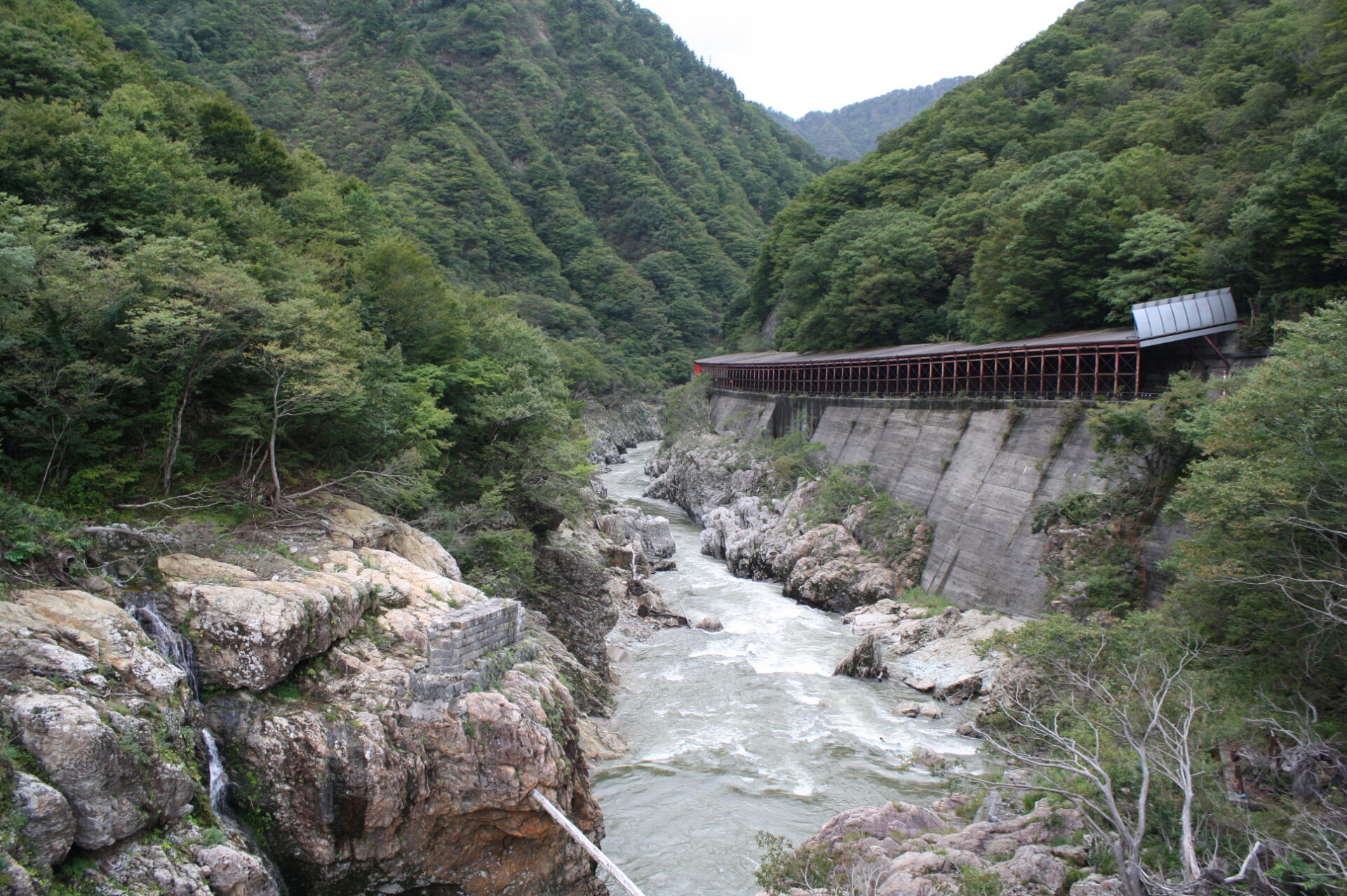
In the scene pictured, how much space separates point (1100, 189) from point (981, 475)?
14.4 meters

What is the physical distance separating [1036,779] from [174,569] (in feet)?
45.2

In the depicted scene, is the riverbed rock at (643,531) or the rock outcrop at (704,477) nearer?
the riverbed rock at (643,531)

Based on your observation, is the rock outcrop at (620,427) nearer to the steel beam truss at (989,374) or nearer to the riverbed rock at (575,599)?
the steel beam truss at (989,374)

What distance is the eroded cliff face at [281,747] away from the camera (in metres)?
7.44

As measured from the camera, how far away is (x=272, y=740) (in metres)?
9.73

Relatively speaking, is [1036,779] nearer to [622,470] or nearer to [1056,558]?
[1056,558]

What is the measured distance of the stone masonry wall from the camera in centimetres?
1067

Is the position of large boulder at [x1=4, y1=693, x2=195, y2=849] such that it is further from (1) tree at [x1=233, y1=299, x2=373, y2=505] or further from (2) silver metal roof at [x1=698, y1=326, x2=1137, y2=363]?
(2) silver metal roof at [x1=698, y1=326, x2=1137, y2=363]

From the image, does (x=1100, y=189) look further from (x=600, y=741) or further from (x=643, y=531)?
(x=600, y=741)

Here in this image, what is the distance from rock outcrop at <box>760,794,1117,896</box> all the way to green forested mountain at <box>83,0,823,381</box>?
2094 inches

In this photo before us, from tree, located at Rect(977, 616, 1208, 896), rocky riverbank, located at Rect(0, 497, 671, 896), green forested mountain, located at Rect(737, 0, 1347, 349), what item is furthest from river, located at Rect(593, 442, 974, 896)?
green forested mountain, located at Rect(737, 0, 1347, 349)

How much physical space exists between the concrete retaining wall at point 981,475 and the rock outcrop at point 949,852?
35.9 ft

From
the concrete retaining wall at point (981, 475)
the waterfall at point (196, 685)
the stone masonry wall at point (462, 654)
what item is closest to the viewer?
the waterfall at point (196, 685)

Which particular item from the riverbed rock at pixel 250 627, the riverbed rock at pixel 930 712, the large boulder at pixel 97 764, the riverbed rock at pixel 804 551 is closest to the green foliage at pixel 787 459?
the riverbed rock at pixel 804 551
